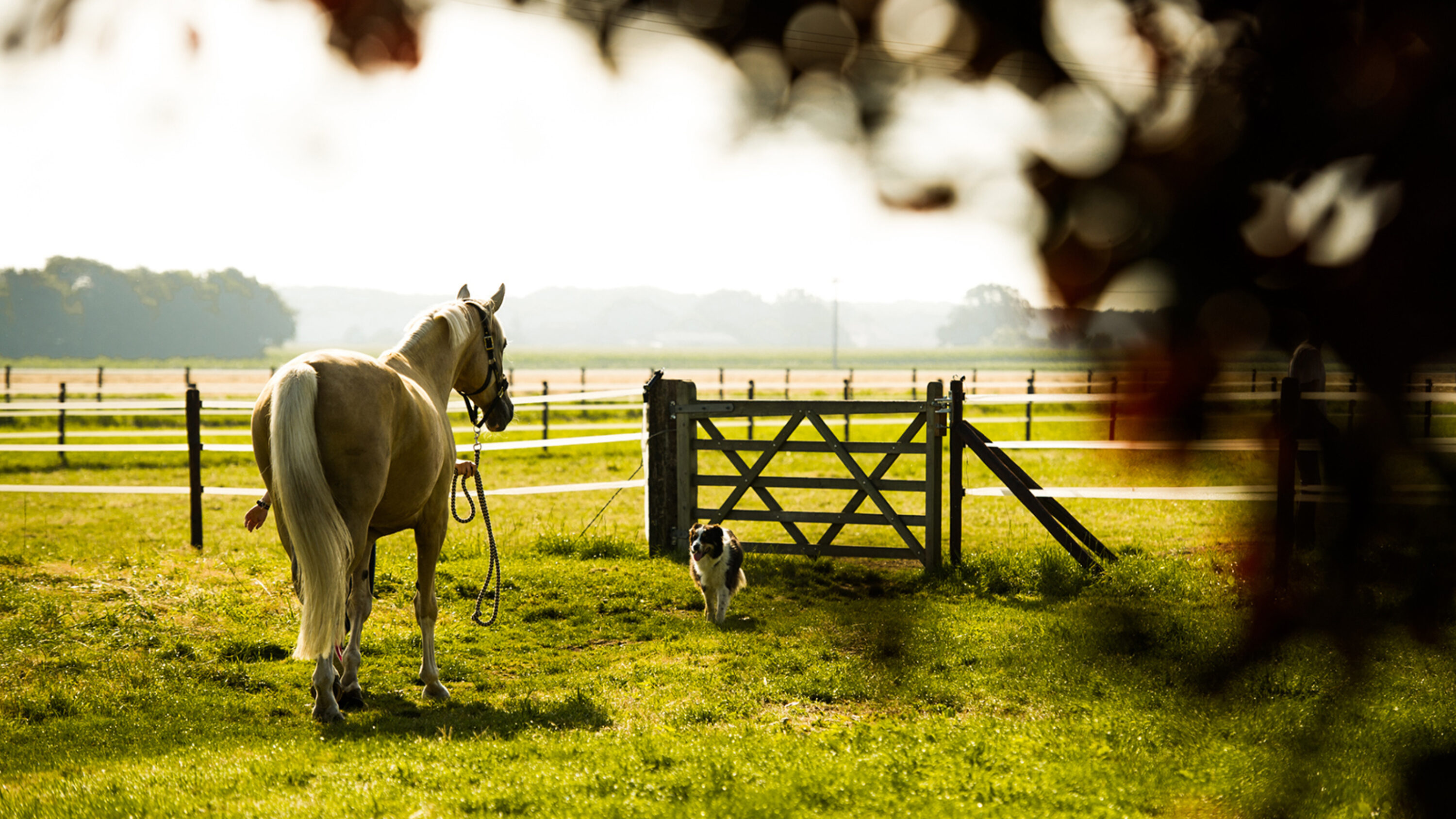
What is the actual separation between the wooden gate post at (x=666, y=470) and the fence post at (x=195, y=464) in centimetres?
389

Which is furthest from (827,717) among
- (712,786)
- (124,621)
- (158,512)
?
(158,512)

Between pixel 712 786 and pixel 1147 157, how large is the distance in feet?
8.67

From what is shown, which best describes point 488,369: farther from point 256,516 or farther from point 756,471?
point 756,471

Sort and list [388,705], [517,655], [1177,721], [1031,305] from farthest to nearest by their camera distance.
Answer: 1. [517,655]
2. [388,705]
3. [1177,721]
4. [1031,305]

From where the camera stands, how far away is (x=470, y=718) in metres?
4.32

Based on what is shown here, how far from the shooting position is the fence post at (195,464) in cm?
834

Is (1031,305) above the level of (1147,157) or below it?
below

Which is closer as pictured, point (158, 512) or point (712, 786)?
point (712, 786)

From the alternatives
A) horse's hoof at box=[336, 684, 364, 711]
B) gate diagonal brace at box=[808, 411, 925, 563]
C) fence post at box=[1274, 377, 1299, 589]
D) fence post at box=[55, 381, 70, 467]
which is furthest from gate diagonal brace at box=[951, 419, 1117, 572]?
fence post at box=[55, 381, 70, 467]

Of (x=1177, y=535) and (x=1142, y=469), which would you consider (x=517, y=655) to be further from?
(x=1177, y=535)

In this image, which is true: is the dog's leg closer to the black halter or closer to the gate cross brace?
the black halter

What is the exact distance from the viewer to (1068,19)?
3.22 ft

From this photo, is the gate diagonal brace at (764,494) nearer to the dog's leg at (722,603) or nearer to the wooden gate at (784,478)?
the wooden gate at (784,478)

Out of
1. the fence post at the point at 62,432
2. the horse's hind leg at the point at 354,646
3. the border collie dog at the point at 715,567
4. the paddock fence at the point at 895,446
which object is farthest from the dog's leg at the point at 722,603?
the fence post at the point at 62,432
